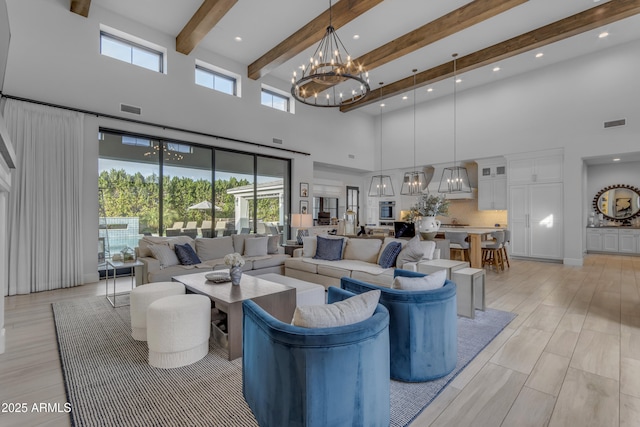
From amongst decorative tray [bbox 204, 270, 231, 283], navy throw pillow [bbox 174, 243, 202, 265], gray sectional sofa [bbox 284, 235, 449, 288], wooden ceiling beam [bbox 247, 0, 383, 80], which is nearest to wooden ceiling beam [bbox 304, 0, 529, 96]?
wooden ceiling beam [bbox 247, 0, 383, 80]

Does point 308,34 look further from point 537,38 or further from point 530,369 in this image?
point 530,369

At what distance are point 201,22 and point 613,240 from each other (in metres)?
12.1

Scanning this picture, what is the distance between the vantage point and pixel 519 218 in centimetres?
796

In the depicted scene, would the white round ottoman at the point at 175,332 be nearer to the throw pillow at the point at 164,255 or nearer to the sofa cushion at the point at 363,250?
the throw pillow at the point at 164,255

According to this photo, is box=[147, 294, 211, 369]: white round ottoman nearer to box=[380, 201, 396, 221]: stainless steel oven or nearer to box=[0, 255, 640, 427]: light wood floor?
box=[0, 255, 640, 427]: light wood floor

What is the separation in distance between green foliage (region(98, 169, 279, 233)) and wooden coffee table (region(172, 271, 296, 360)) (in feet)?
10.6

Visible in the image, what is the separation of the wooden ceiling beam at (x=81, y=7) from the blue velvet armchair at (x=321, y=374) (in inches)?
245

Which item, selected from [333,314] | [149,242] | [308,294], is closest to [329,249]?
[308,294]

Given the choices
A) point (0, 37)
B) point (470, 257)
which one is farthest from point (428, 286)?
point (470, 257)

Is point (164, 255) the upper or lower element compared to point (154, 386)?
upper

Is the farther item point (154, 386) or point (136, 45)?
point (136, 45)

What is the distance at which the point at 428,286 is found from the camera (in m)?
2.24

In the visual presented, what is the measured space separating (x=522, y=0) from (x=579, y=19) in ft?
6.12

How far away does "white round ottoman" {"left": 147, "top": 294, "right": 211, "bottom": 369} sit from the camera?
90.2 inches
